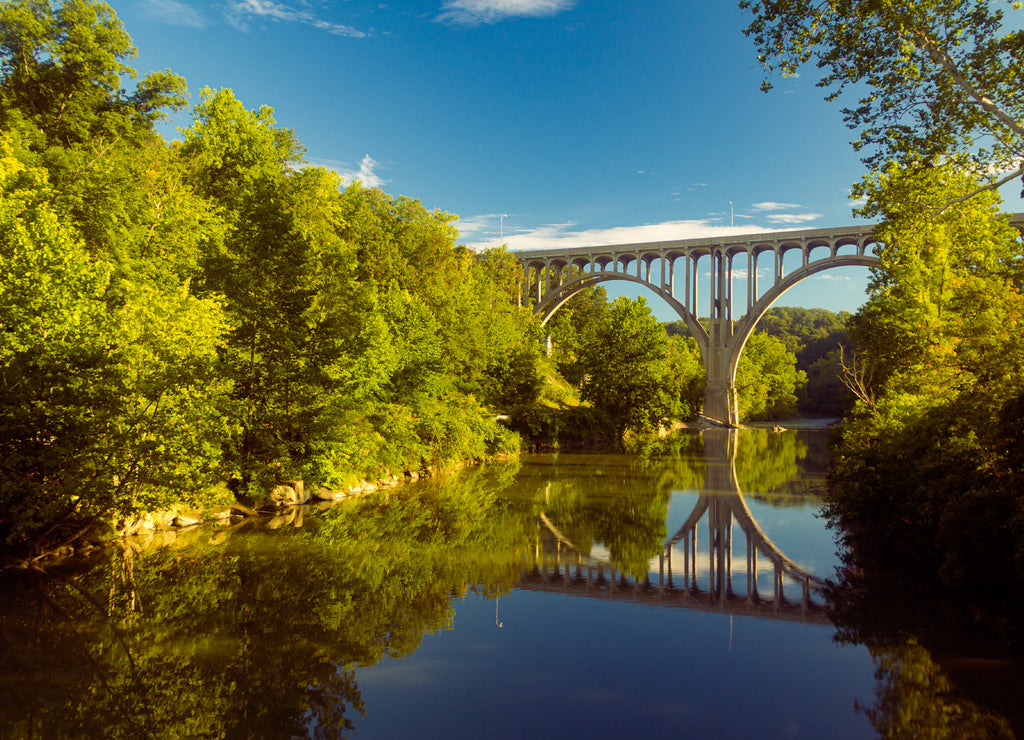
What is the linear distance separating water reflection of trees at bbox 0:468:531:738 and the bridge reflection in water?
2.56 ft

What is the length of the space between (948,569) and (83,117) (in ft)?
93.4

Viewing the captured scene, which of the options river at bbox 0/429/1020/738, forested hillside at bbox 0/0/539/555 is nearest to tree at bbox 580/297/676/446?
forested hillside at bbox 0/0/539/555

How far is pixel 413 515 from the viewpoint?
50.4ft

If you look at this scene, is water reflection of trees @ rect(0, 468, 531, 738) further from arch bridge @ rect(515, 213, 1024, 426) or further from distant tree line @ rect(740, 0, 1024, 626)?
arch bridge @ rect(515, 213, 1024, 426)

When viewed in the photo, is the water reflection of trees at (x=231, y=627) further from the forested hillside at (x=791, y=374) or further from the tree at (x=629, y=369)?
the forested hillside at (x=791, y=374)

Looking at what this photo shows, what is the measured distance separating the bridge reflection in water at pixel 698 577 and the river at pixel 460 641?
0.18ft

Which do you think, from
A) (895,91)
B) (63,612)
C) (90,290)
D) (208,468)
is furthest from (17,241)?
(895,91)

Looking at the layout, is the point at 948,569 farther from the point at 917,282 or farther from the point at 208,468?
the point at 917,282

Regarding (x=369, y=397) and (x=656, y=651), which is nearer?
(x=656, y=651)

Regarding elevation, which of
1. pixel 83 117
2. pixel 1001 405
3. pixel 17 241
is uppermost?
pixel 83 117

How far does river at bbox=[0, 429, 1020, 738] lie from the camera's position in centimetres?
558

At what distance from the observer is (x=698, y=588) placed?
9.88m

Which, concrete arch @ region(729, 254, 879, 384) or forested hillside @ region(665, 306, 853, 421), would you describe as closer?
concrete arch @ region(729, 254, 879, 384)

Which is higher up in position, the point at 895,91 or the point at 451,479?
the point at 895,91
